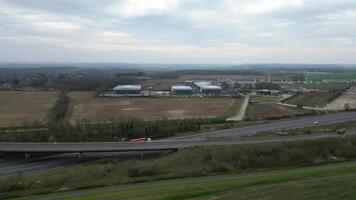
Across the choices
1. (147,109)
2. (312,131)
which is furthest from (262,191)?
(147,109)

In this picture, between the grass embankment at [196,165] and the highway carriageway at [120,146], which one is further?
the highway carriageway at [120,146]

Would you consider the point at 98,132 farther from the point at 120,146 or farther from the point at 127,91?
the point at 127,91

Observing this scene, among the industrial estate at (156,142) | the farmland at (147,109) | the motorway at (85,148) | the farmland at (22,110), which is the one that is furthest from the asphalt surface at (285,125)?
the farmland at (22,110)

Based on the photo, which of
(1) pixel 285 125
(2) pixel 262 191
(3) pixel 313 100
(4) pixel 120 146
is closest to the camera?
(2) pixel 262 191

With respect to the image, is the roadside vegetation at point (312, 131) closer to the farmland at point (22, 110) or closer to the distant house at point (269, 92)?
the farmland at point (22, 110)

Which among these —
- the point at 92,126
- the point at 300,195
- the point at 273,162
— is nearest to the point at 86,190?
the point at 300,195

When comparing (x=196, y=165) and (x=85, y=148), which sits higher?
(x=196, y=165)
